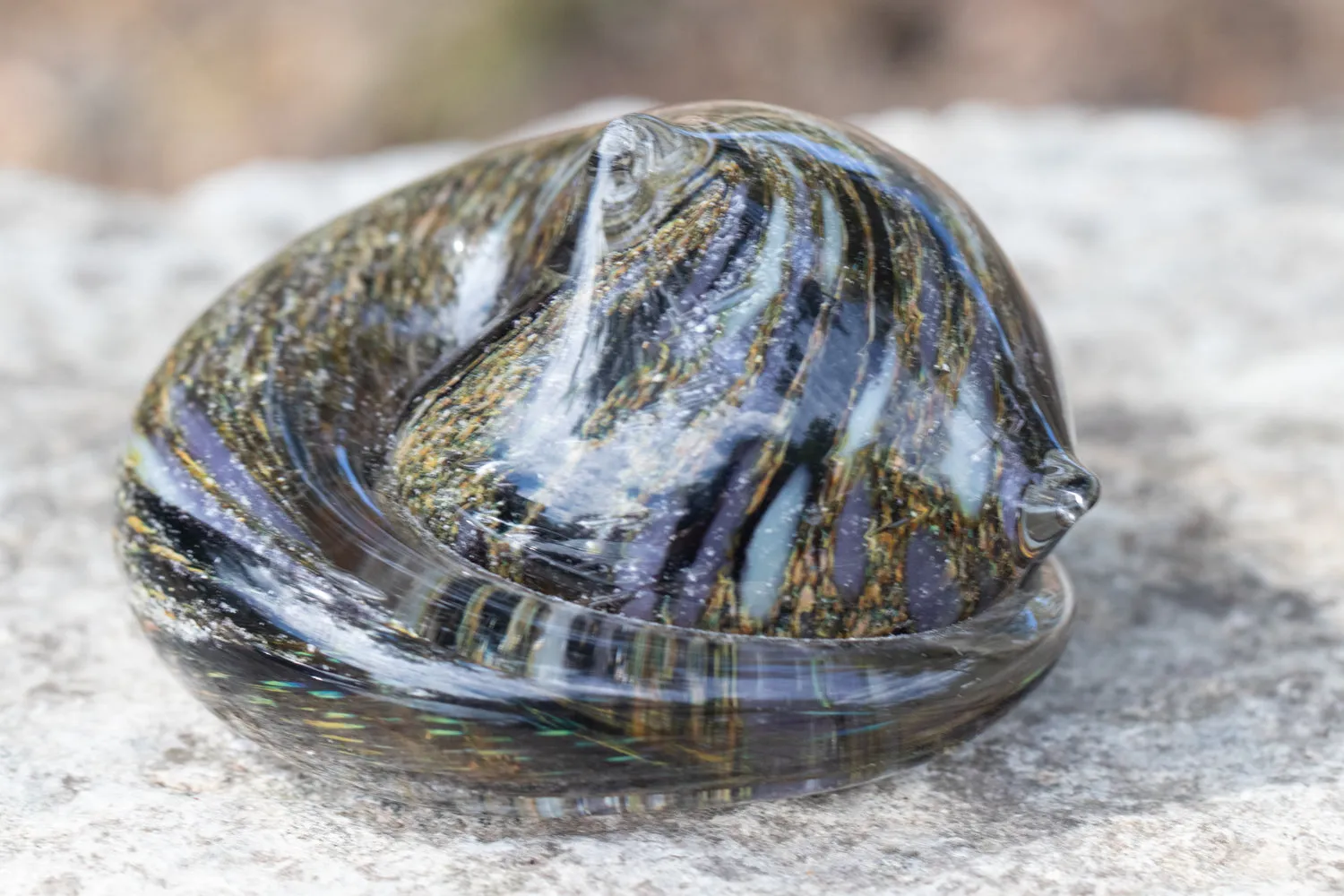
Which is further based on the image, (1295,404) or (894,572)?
(1295,404)

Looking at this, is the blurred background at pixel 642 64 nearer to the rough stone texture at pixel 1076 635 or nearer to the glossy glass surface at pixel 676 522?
the rough stone texture at pixel 1076 635

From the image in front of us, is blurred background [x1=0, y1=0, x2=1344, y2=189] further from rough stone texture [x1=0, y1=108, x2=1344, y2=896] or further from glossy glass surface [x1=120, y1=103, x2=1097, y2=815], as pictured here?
glossy glass surface [x1=120, y1=103, x2=1097, y2=815]

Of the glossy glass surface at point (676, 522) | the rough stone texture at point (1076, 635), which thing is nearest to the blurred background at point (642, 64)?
the rough stone texture at point (1076, 635)

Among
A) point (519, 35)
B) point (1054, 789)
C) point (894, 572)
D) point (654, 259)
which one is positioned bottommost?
point (1054, 789)

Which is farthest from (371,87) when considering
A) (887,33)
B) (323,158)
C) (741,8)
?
(887,33)

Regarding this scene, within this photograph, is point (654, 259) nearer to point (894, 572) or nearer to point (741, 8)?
point (894, 572)

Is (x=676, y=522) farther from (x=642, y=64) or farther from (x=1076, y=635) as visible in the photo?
(x=642, y=64)

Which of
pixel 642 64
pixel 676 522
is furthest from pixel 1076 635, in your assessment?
pixel 642 64
